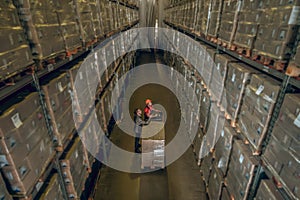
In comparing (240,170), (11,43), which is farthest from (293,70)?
(11,43)

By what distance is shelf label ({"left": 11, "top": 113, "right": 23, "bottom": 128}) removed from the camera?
5.62 feet

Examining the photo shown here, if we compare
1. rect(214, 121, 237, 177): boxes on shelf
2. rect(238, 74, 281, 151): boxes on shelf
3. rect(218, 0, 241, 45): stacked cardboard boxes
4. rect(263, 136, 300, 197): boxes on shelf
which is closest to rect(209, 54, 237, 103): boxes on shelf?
rect(218, 0, 241, 45): stacked cardboard boxes

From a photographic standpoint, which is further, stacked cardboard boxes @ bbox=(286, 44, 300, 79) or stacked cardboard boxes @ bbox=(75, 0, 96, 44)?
stacked cardboard boxes @ bbox=(75, 0, 96, 44)

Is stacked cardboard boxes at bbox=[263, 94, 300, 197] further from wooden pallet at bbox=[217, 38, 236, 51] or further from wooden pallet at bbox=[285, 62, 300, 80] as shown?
wooden pallet at bbox=[217, 38, 236, 51]

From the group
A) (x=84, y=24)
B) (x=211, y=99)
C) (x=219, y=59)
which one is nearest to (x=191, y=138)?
(x=211, y=99)

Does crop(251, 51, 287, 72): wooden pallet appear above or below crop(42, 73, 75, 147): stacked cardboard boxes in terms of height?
above

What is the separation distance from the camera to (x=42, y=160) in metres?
2.19

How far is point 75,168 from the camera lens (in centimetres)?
293

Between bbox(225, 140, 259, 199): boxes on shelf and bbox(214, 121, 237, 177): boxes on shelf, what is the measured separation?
11 centimetres

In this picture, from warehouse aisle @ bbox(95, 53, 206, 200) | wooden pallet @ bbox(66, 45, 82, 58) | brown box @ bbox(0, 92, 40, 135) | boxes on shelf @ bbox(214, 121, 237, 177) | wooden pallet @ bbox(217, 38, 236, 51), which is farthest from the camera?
warehouse aisle @ bbox(95, 53, 206, 200)

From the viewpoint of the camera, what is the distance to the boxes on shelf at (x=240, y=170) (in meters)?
2.43

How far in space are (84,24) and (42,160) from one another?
2349 mm

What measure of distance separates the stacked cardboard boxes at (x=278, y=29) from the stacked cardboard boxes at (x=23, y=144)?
2.55m

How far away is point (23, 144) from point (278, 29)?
9.00 ft
